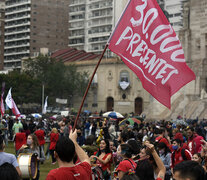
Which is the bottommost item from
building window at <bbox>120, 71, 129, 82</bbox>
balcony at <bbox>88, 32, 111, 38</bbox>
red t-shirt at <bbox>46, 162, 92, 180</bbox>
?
red t-shirt at <bbox>46, 162, 92, 180</bbox>

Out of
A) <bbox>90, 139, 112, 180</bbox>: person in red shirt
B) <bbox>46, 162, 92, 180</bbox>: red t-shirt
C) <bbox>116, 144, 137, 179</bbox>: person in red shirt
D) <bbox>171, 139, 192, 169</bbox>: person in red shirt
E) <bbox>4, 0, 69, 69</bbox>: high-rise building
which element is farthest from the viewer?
<bbox>4, 0, 69, 69</bbox>: high-rise building

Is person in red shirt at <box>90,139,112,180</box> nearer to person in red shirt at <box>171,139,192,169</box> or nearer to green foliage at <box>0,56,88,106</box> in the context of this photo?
person in red shirt at <box>171,139,192,169</box>

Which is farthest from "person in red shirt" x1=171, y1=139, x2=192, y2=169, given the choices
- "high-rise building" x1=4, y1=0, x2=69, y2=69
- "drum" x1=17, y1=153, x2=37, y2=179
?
"high-rise building" x1=4, y1=0, x2=69, y2=69

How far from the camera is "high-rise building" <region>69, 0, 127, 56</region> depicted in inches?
3538

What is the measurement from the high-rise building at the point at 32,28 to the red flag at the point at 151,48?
8701cm

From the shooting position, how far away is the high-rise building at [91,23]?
89875mm

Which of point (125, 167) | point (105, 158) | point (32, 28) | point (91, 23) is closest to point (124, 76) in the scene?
point (91, 23)

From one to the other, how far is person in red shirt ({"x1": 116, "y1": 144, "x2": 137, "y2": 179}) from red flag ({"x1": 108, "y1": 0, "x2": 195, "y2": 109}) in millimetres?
2123

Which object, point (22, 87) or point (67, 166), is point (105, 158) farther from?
point (22, 87)

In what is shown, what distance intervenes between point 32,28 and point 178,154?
90.0m

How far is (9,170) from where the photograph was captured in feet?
15.3

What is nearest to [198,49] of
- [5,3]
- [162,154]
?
[162,154]

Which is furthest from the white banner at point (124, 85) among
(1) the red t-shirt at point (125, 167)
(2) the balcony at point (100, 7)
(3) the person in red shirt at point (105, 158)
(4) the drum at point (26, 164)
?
A: (1) the red t-shirt at point (125, 167)

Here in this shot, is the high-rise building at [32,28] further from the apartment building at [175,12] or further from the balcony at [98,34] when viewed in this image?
the apartment building at [175,12]
